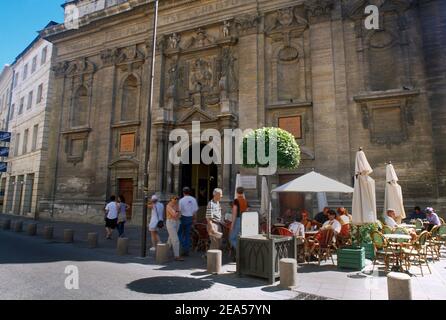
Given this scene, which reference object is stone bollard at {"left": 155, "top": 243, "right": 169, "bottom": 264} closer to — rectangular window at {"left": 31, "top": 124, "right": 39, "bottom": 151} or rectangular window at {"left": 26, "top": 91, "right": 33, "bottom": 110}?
rectangular window at {"left": 31, "top": 124, "right": 39, "bottom": 151}

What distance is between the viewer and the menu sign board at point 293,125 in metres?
14.3

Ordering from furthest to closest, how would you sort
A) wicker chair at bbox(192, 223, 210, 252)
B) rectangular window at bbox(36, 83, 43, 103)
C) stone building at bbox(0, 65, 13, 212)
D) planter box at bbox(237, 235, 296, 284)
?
stone building at bbox(0, 65, 13, 212), rectangular window at bbox(36, 83, 43, 103), wicker chair at bbox(192, 223, 210, 252), planter box at bbox(237, 235, 296, 284)

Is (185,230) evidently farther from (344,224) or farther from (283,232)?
(344,224)

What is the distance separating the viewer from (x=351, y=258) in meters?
7.47

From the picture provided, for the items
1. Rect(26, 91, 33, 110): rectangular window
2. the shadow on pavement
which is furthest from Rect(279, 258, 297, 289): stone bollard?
Rect(26, 91, 33, 110): rectangular window

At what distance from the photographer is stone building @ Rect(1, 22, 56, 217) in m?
23.5

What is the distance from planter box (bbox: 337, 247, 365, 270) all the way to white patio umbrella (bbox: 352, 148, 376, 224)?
2.32ft

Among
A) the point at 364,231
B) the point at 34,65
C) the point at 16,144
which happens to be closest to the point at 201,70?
the point at 364,231

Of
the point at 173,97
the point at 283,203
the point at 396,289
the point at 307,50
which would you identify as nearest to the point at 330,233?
the point at 396,289

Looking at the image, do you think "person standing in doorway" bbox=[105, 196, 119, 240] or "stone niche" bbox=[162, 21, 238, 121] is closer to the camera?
"person standing in doorway" bbox=[105, 196, 119, 240]

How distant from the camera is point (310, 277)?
22.4 feet

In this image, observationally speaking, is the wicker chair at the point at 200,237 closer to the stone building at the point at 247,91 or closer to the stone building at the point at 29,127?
the stone building at the point at 247,91

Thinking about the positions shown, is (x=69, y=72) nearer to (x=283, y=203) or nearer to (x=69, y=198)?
(x=69, y=198)

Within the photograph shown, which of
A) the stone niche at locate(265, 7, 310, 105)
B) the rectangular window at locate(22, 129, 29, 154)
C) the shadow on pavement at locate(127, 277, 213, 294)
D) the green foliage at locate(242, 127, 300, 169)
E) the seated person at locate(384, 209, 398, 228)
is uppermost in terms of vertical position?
the stone niche at locate(265, 7, 310, 105)
